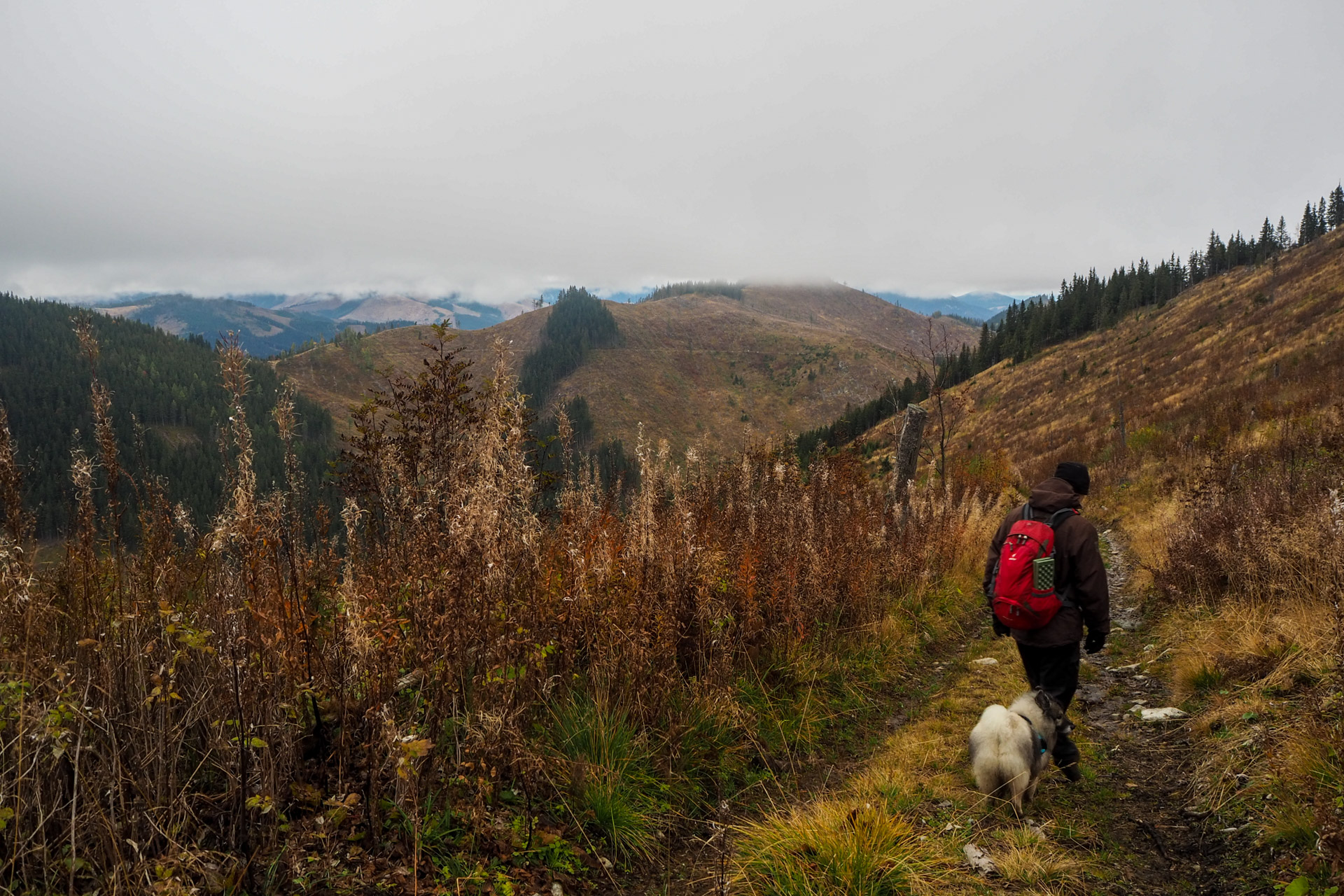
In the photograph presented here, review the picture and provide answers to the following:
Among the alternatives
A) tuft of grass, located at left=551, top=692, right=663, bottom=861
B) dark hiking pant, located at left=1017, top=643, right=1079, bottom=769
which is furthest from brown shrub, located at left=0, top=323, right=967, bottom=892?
dark hiking pant, located at left=1017, top=643, right=1079, bottom=769

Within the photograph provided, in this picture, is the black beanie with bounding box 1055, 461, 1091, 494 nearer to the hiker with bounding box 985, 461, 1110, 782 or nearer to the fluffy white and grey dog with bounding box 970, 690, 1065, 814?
the hiker with bounding box 985, 461, 1110, 782

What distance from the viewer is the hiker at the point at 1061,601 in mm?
3928

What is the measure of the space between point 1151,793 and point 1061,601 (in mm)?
1237

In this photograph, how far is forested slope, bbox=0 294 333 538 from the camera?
10256 cm

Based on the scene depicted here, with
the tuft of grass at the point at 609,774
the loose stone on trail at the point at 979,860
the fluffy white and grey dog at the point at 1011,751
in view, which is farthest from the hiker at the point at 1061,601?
the tuft of grass at the point at 609,774

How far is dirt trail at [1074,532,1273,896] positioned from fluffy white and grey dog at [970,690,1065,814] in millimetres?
469

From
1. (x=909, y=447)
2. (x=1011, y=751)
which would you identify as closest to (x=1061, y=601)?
(x=1011, y=751)

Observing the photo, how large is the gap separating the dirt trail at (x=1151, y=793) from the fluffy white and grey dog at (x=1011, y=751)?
0.47 metres

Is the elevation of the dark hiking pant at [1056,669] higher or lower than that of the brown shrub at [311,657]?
lower

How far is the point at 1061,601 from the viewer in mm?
4008

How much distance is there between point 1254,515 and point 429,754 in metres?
7.78

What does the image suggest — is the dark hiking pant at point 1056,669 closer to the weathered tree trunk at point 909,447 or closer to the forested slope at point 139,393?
the weathered tree trunk at point 909,447

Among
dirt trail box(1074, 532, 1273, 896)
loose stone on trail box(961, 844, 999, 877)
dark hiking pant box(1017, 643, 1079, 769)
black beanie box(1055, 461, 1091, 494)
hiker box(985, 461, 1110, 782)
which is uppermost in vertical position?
black beanie box(1055, 461, 1091, 494)

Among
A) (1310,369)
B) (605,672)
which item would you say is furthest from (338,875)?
(1310,369)
